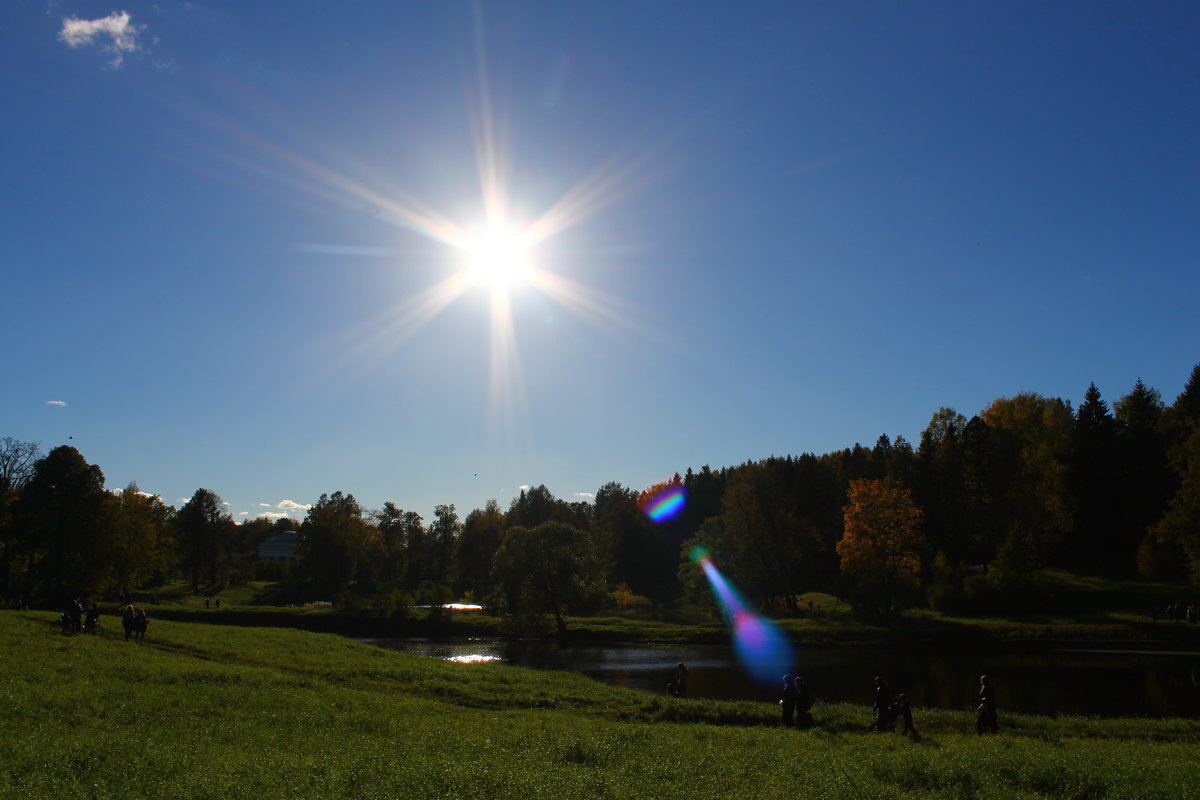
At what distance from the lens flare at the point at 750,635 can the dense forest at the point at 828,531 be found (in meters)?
1.83

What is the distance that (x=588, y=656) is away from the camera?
57.5m

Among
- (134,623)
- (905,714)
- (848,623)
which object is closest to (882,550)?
(848,623)

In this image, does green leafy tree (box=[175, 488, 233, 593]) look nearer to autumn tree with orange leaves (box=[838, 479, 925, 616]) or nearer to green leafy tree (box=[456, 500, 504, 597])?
green leafy tree (box=[456, 500, 504, 597])

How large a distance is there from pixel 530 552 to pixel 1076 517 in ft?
227

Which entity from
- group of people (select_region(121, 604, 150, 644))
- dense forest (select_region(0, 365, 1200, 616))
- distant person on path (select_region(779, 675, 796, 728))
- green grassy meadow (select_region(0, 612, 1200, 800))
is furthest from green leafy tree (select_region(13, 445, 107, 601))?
distant person on path (select_region(779, 675, 796, 728))

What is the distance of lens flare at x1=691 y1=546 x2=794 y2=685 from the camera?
48031 mm

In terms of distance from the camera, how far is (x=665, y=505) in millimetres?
137750

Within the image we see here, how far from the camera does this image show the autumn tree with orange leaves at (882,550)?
226 ft

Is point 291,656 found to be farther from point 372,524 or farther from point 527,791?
point 372,524

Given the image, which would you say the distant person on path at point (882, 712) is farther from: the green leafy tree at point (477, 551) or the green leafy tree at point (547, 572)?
the green leafy tree at point (477, 551)

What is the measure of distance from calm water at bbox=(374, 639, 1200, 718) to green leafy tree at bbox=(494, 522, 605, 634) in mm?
7515

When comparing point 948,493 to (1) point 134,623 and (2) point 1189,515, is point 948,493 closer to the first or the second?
(2) point 1189,515

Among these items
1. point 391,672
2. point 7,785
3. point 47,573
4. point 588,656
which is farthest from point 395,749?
point 47,573

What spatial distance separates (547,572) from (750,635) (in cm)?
2111
